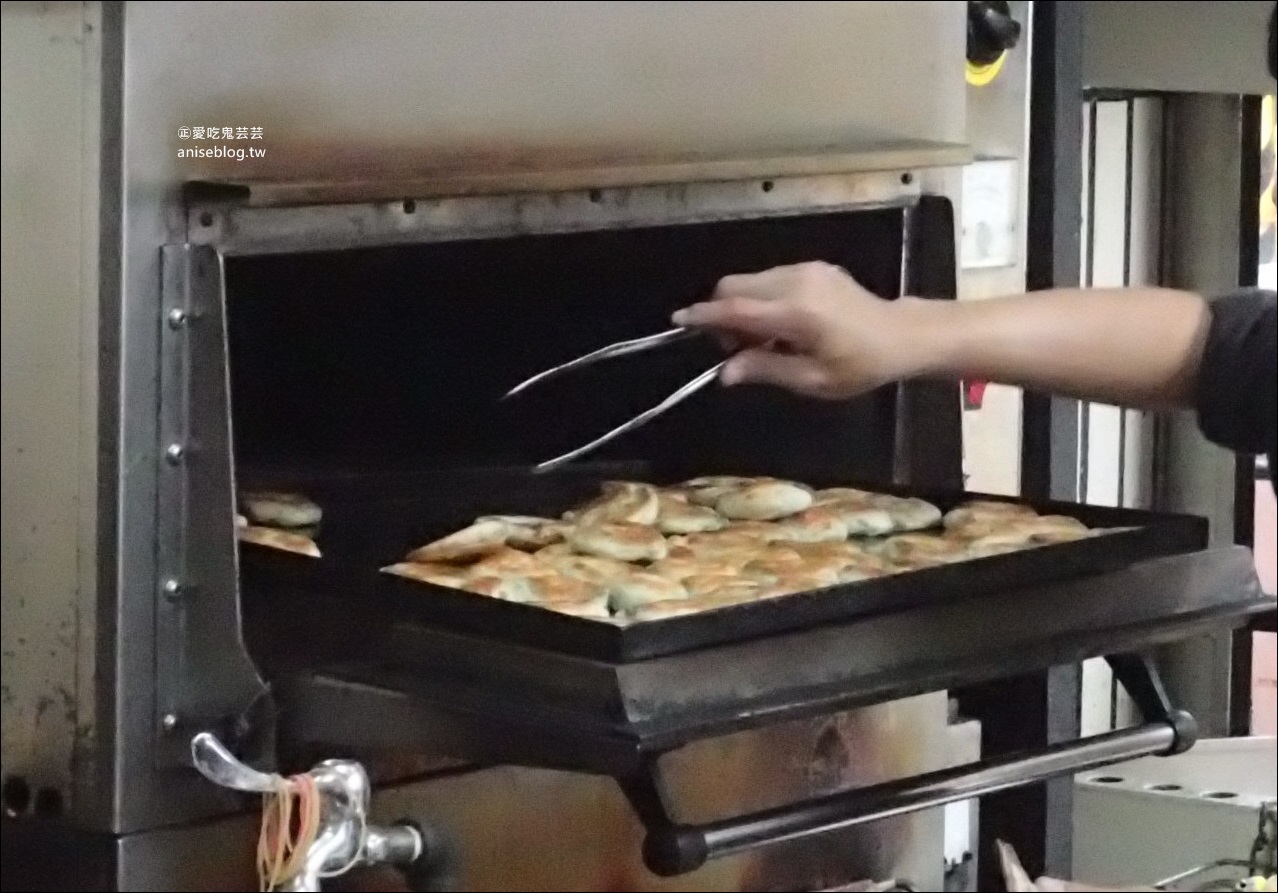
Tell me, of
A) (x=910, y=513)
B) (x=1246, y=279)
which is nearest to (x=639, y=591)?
(x=910, y=513)

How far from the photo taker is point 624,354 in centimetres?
158

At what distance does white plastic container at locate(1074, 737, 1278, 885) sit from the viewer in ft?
6.58

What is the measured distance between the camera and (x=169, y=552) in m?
1.13

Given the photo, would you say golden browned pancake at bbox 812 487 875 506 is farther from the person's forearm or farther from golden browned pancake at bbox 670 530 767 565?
the person's forearm


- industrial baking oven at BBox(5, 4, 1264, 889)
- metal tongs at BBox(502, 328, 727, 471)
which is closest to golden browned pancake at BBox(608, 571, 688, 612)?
industrial baking oven at BBox(5, 4, 1264, 889)

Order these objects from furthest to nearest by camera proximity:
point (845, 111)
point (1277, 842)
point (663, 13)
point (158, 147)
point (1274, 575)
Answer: point (1274, 575)
point (1277, 842)
point (845, 111)
point (663, 13)
point (158, 147)

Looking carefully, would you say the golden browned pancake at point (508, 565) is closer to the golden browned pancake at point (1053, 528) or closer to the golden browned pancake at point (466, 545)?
the golden browned pancake at point (466, 545)

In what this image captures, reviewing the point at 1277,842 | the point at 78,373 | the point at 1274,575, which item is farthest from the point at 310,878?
the point at 1274,575

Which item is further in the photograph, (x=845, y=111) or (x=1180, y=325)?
(x=845, y=111)

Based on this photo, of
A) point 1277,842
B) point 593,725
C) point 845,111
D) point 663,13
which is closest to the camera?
point 593,725

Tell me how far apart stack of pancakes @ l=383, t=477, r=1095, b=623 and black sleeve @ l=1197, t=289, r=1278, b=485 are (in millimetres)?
251

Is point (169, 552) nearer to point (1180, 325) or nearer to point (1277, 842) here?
point (1180, 325)

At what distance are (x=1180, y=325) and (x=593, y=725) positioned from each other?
18.5 inches

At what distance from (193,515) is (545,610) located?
0.23 meters
